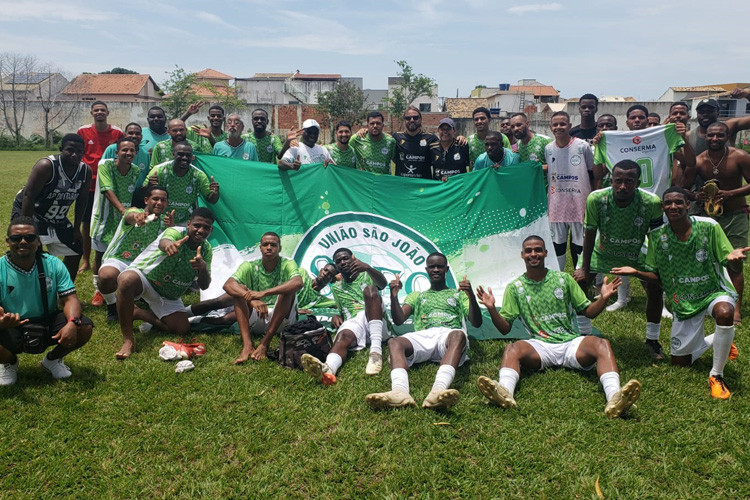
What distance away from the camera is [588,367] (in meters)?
5.71

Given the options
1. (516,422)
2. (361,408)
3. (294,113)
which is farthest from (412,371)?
(294,113)

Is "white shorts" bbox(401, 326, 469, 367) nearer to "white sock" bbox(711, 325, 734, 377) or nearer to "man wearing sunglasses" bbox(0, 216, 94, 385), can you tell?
"white sock" bbox(711, 325, 734, 377)

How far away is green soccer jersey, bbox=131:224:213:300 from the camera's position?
6902 millimetres

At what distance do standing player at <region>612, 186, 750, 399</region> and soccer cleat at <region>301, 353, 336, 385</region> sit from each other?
319 centimetres

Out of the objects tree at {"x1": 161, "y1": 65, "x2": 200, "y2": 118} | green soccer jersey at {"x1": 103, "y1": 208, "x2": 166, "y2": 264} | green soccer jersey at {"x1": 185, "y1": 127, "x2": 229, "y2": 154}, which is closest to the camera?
green soccer jersey at {"x1": 103, "y1": 208, "x2": 166, "y2": 264}

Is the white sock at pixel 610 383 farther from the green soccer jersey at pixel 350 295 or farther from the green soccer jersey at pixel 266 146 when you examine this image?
the green soccer jersey at pixel 266 146

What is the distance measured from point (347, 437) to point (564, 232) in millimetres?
5127

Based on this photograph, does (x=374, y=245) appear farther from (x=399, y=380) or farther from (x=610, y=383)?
(x=610, y=383)

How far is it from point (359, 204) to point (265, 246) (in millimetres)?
1882

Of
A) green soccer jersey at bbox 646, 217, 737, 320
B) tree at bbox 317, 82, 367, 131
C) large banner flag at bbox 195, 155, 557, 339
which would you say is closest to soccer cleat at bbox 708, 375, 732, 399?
green soccer jersey at bbox 646, 217, 737, 320

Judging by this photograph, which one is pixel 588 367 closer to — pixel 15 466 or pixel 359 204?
pixel 359 204

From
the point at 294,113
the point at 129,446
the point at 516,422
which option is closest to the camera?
the point at 129,446

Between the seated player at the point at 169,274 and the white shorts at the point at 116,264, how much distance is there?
32 centimetres

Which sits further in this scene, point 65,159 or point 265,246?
point 65,159
